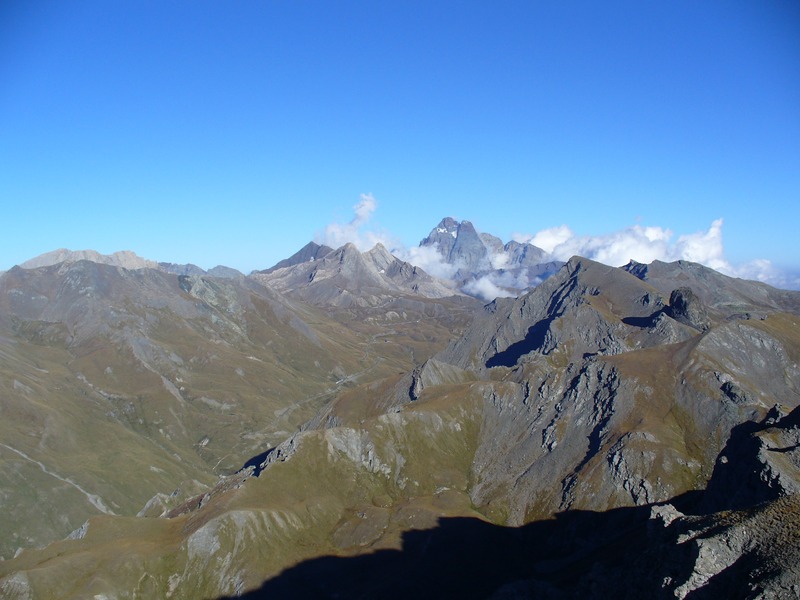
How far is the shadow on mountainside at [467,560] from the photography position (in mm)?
142625

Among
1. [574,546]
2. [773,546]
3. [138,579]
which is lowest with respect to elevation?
[574,546]

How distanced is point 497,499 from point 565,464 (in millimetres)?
24838

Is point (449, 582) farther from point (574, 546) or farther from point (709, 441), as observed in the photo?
point (709, 441)

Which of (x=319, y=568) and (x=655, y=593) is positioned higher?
(x=655, y=593)

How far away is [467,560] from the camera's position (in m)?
156

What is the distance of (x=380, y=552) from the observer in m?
161

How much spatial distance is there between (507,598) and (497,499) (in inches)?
3370

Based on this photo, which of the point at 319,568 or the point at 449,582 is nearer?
the point at 449,582

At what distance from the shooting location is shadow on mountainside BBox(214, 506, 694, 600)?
143 metres

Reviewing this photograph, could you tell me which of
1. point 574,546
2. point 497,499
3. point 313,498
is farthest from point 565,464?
point 313,498

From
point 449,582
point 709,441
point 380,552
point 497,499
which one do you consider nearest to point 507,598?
point 449,582

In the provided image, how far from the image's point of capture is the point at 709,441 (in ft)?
626

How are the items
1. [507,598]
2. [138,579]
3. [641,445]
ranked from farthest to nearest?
[641,445] < [138,579] < [507,598]

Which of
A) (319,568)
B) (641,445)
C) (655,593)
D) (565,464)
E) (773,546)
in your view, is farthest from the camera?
(565,464)
